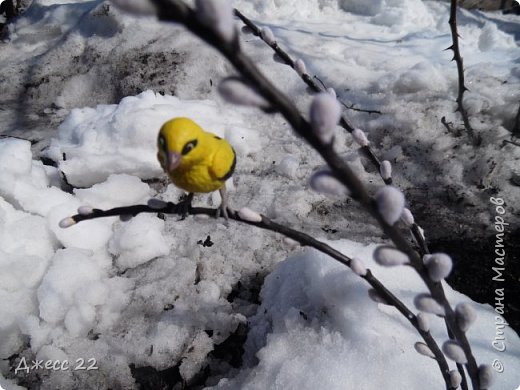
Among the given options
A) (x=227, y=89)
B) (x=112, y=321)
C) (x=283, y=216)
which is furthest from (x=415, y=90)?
(x=227, y=89)

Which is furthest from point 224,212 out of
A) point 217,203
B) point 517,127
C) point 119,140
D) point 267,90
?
point 517,127

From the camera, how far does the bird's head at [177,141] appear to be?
869mm

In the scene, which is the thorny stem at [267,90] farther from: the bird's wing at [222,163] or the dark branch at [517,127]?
the dark branch at [517,127]

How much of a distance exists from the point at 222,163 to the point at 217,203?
127cm

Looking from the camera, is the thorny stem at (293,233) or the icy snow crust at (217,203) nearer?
the thorny stem at (293,233)

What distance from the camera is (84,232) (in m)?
1.93

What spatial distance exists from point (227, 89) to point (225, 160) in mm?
565

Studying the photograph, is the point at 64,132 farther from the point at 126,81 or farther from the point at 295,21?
the point at 295,21

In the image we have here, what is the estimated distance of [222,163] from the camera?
3.25 feet

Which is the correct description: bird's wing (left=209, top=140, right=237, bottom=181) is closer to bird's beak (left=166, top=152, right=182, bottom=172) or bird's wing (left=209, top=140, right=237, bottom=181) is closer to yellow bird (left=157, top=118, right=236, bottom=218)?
yellow bird (left=157, top=118, right=236, bottom=218)

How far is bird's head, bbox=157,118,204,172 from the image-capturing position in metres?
0.87

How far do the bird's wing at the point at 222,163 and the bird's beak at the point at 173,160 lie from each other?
0.13 m

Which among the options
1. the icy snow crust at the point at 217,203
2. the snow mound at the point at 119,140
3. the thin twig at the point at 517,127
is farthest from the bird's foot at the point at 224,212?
the thin twig at the point at 517,127

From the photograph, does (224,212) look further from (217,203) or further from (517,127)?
(517,127)
